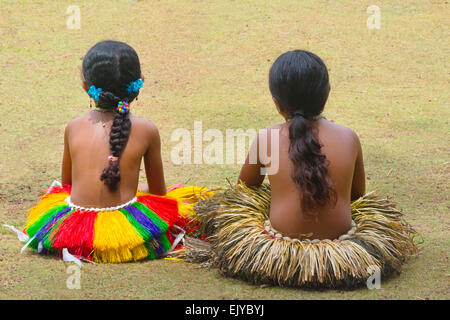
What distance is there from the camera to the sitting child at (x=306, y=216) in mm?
3260

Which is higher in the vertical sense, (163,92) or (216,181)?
(163,92)

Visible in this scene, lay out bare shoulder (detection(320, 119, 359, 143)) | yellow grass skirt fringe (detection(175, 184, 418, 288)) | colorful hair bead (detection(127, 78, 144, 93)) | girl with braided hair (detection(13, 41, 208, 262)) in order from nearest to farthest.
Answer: yellow grass skirt fringe (detection(175, 184, 418, 288))
bare shoulder (detection(320, 119, 359, 143))
girl with braided hair (detection(13, 41, 208, 262))
colorful hair bead (detection(127, 78, 144, 93))

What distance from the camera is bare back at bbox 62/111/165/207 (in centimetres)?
366

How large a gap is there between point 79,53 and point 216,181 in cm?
338

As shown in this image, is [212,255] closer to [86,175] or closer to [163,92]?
[86,175]

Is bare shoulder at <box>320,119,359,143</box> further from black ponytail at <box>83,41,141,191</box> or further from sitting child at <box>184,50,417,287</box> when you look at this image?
black ponytail at <box>83,41,141,191</box>

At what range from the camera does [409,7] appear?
885 cm

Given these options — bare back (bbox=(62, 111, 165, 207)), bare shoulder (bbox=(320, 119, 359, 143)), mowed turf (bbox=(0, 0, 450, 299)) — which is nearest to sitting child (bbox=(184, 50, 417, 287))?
bare shoulder (bbox=(320, 119, 359, 143))

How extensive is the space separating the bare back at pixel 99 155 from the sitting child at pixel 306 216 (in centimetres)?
60

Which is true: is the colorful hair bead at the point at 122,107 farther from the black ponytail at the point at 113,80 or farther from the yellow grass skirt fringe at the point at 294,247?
the yellow grass skirt fringe at the point at 294,247

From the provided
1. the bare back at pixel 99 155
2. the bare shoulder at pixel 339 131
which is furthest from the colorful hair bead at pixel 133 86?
the bare shoulder at pixel 339 131

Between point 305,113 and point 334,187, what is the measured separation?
39 centimetres

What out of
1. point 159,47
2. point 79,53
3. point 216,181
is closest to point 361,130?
point 216,181

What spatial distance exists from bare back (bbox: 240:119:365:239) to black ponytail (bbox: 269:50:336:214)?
0.05 metres
